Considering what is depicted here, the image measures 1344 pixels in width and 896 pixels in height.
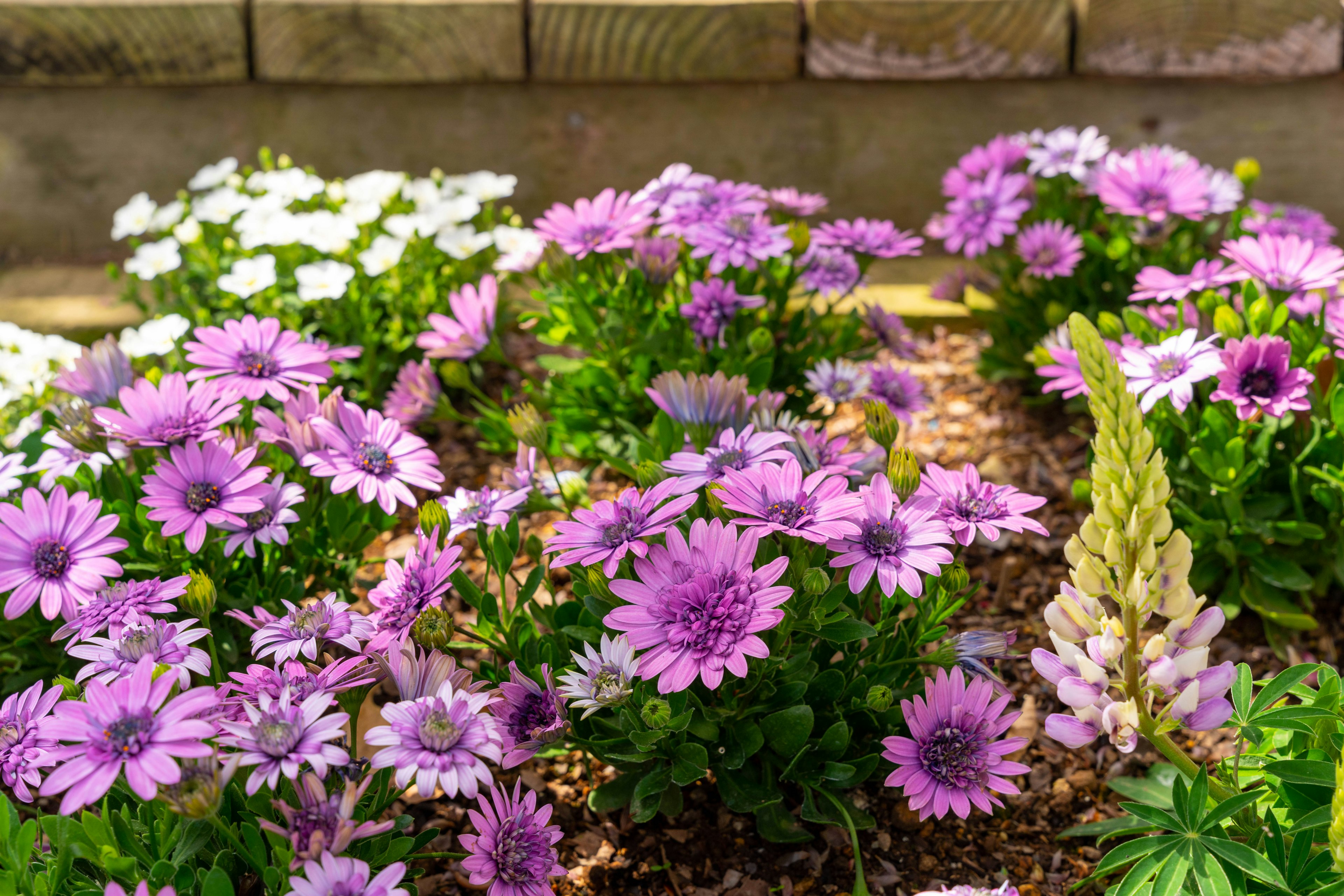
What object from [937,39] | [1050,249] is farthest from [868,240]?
[937,39]

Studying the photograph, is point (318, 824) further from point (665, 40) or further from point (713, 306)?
point (665, 40)

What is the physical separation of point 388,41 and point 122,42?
83 centimetres

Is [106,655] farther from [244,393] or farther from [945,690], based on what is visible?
[945,690]

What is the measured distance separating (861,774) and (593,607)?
18.8 inches

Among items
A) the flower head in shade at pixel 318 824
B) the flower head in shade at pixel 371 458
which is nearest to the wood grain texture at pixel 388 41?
the flower head in shade at pixel 371 458

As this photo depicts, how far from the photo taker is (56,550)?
151 centimetres

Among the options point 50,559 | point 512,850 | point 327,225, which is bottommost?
point 512,850

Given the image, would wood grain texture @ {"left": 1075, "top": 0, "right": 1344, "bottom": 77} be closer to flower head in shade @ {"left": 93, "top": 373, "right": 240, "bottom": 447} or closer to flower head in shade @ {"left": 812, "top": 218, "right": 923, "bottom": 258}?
flower head in shade @ {"left": 812, "top": 218, "right": 923, "bottom": 258}

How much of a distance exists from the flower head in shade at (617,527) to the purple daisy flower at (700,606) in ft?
0.11

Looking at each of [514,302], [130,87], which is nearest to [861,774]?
[514,302]

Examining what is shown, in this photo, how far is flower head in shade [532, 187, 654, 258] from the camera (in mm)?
2061

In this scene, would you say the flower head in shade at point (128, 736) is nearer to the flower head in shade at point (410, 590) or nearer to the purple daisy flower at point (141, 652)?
the purple daisy flower at point (141, 652)

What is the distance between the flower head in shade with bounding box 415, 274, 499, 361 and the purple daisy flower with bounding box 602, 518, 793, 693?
0.92m

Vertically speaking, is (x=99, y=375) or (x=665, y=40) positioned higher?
(x=665, y=40)
